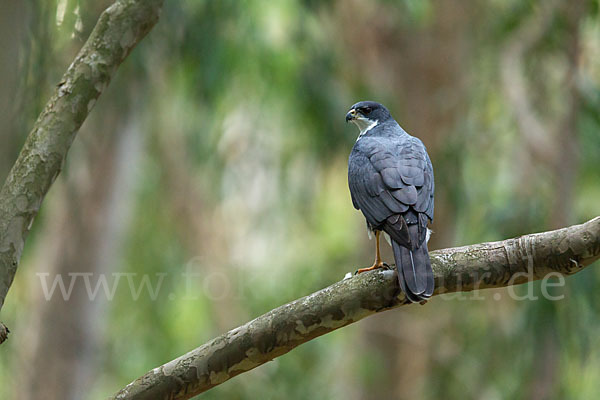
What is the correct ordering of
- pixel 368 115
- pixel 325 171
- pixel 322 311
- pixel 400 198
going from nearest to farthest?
pixel 322 311
pixel 400 198
pixel 368 115
pixel 325 171

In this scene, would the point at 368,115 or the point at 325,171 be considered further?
the point at 325,171

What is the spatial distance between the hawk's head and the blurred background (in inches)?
65.0

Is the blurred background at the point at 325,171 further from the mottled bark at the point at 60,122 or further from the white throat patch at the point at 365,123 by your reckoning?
the mottled bark at the point at 60,122

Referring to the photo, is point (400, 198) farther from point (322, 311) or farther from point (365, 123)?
point (365, 123)

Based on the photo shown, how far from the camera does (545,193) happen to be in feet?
23.6

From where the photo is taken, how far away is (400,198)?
3.81m

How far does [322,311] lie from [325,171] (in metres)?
5.07

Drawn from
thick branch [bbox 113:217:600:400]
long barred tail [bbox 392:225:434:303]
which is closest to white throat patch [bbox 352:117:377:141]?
long barred tail [bbox 392:225:434:303]

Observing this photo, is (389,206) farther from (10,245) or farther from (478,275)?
(10,245)

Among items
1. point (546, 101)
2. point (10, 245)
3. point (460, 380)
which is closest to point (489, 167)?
point (546, 101)

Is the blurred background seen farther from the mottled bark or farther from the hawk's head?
the mottled bark

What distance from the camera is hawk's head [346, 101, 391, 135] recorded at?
5195 mm

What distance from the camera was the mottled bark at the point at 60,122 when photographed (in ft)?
9.52

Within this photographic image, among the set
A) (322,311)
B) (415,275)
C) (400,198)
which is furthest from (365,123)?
(322,311)
